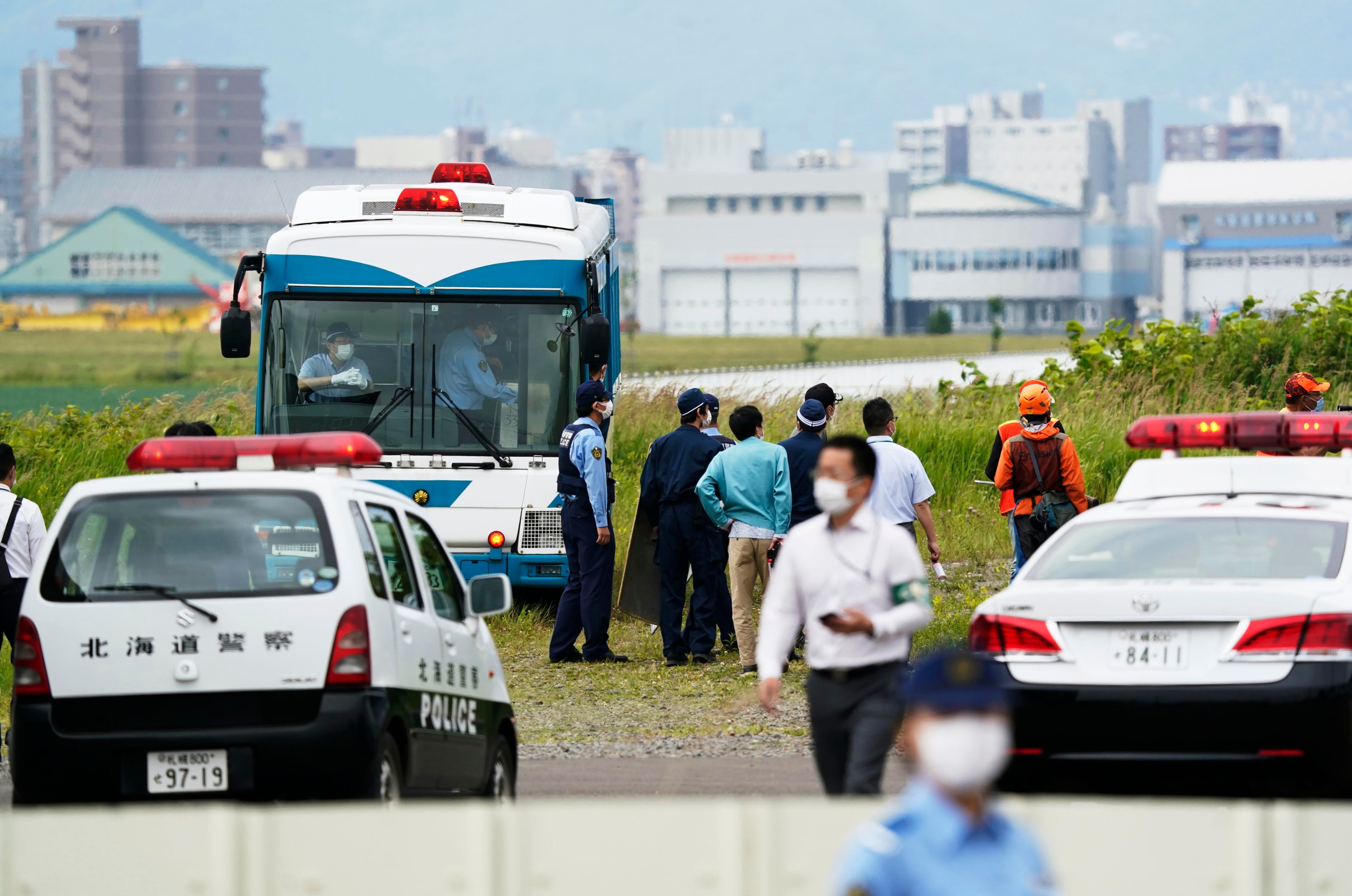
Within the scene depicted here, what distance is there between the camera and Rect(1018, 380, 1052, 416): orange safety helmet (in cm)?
1242

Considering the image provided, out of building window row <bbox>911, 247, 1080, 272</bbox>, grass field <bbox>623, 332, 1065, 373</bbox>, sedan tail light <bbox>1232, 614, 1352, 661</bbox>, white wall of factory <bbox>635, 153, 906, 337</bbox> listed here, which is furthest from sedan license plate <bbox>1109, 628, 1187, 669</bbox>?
building window row <bbox>911, 247, 1080, 272</bbox>

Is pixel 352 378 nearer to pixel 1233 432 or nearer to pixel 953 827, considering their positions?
pixel 1233 432

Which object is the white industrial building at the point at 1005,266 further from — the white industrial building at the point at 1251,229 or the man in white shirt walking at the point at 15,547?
the man in white shirt walking at the point at 15,547

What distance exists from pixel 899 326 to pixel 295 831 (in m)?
151

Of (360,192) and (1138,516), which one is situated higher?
(360,192)

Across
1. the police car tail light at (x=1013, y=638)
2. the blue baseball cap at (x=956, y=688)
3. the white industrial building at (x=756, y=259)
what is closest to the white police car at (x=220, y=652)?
the police car tail light at (x=1013, y=638)

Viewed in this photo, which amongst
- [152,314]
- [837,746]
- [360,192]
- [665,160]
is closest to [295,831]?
[837,746]

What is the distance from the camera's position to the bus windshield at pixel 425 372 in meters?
14.5

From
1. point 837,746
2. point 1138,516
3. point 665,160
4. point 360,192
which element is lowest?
point 837,746

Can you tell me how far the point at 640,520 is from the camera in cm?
1453

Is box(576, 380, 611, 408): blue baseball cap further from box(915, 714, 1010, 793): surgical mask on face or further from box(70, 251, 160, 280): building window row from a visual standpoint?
box(70, 251, 160, 280): building window row

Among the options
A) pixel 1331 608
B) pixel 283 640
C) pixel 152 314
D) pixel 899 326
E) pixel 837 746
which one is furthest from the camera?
pixel 899 326

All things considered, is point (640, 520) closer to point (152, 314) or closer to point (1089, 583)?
point (1089, 583)

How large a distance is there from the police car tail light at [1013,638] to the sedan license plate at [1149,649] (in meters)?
0.24
